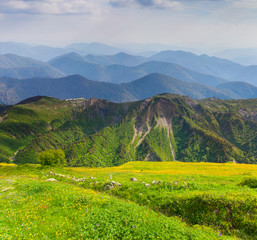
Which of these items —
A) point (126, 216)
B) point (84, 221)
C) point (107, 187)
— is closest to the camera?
point (84, 221)

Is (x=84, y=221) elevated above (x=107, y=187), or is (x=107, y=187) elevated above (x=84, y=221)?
(x=84, y=221)

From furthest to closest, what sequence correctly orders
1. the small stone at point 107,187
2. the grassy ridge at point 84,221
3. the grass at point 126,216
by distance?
the small stone at point 107,187
the grass at point 126,216
the grassy ridge at point 84,221

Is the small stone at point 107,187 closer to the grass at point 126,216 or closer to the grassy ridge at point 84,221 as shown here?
the grass at point 126,216

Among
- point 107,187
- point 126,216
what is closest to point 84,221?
point 126,216

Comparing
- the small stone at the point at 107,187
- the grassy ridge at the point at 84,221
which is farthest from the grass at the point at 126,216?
the small stone at the point at 107,187

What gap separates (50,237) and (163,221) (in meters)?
10.6

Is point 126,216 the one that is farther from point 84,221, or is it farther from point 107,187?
point 107,187

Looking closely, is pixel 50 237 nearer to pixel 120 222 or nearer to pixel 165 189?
pixel 120 222

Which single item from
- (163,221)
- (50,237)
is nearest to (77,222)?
(50,237)

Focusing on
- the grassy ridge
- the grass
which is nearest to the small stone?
the grass

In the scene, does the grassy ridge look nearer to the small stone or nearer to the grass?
the grass

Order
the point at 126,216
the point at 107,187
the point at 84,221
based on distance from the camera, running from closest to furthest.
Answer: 1. the point at 84,221
2. the point at 126,216
3. the point at 107,187

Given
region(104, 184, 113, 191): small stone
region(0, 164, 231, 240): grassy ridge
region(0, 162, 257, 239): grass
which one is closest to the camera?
region(0, 164, 231, 240): grassy ridge

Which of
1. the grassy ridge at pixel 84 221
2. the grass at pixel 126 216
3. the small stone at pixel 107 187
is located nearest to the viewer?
the grassy ridge at pixel 84 221
